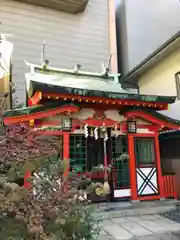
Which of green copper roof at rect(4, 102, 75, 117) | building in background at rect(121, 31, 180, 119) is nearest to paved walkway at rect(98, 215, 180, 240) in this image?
green copper roof at rect(4, 102, 75, 117)

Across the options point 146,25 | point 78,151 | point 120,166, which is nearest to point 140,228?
point 120,166

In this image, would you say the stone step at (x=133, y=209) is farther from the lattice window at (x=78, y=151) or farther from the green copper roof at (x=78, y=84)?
the green copper roof at (x=78, y=84)

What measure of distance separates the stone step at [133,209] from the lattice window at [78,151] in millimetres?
1632

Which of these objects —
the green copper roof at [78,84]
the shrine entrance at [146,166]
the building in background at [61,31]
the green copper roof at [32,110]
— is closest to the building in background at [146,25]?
the building in background at [61,31]

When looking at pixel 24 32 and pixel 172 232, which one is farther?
pixel 24 32

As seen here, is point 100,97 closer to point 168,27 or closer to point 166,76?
point 166,76

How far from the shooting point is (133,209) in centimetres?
762

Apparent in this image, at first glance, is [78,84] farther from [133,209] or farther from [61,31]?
[61,31]

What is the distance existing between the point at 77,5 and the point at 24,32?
12.2 feet

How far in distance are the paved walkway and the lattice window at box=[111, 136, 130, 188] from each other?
167cm

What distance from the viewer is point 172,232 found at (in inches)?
229

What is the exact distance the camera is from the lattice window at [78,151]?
838 cm

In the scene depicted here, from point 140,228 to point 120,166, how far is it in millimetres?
2918

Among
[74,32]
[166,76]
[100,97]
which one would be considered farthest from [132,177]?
[74,32]
